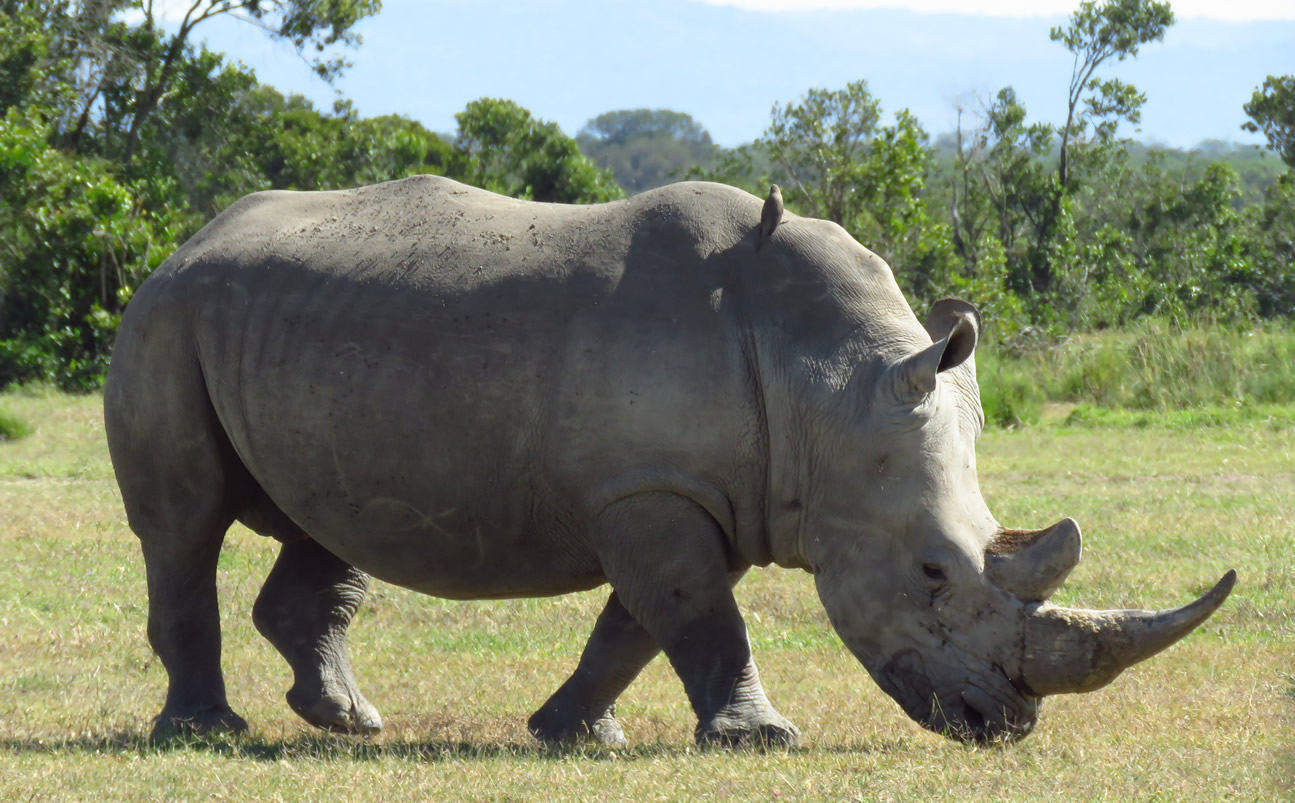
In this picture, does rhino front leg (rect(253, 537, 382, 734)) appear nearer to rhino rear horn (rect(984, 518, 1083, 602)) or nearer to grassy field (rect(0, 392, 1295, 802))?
A: grassy field (rect(0, 392, 1295, 802))

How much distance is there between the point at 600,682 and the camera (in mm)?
5605

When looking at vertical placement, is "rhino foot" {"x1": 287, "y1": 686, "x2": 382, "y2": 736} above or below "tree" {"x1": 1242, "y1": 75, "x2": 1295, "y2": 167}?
below

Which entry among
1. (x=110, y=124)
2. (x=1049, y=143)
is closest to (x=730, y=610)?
(x=110, y=124)

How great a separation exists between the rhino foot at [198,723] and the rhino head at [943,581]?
2.21 metres

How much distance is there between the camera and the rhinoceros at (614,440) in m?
4.77

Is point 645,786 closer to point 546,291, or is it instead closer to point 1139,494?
point 546,291

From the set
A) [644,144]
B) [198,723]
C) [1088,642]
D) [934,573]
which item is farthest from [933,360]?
[644,144]

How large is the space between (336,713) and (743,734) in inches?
70.2

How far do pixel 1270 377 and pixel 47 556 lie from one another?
13087mm

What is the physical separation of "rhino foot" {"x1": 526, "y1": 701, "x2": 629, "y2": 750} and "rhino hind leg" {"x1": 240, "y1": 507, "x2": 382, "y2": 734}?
2.28ft

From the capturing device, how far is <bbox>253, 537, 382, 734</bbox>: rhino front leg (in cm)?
594

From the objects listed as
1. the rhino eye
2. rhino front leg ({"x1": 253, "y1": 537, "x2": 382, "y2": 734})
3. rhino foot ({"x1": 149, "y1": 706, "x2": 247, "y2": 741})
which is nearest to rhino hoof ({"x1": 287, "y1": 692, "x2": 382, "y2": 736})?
rhino front leg ({"x1": 253, "y1": 537, "x2": 382, "y2": 734})

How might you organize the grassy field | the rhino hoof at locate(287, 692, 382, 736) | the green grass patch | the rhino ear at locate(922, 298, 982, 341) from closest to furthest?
1. the grassy field
2. the rhino ear at locate(922, 298, 982, 341)
3. the rhino hoof at locate(287, 692, 382, 736)
4. the green grass patch

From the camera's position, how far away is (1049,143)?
31828 millimetres
